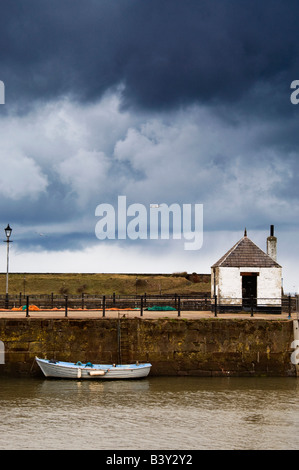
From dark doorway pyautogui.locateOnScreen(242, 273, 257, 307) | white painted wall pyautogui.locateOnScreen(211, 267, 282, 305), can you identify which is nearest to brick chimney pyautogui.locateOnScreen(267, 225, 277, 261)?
white painted wall pyautogui.locateOnScreen(211, 267, 282, 305)

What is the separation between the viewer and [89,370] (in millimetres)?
20625

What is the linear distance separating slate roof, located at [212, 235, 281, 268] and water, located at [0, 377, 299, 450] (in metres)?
7.50

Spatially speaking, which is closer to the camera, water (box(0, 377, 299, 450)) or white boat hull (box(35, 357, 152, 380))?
water (box(0, 377, 299, 450))

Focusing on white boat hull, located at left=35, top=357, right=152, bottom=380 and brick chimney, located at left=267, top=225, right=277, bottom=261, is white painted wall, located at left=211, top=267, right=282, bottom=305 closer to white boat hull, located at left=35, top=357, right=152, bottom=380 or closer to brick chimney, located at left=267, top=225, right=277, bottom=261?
brick chimney, located at left=267, top=225, right=277, bottom=261

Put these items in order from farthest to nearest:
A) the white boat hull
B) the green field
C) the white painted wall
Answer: the green field → the white painted wall → the white boat hull

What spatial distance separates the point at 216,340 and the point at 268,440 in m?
7.60

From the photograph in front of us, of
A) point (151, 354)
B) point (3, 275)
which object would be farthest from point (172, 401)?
point (3, 275)

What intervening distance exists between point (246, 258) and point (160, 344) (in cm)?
840

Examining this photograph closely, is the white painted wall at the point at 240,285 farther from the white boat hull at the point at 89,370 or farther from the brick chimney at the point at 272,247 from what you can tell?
the white boat hull at the point at 89,370

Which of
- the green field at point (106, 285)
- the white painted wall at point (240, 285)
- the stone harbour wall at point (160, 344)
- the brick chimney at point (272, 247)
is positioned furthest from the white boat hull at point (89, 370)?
the green field at point (106, 285)

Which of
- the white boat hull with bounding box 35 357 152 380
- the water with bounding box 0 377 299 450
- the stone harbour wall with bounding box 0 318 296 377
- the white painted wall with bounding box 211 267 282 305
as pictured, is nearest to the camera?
the water with bounding box 0 377 299 450

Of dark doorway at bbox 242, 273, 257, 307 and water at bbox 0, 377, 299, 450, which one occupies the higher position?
dark doorway at bbox 242, 273, 257, 307

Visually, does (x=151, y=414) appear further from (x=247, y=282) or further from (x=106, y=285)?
(x=106, y=285)

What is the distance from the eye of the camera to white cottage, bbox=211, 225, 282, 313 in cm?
2759
